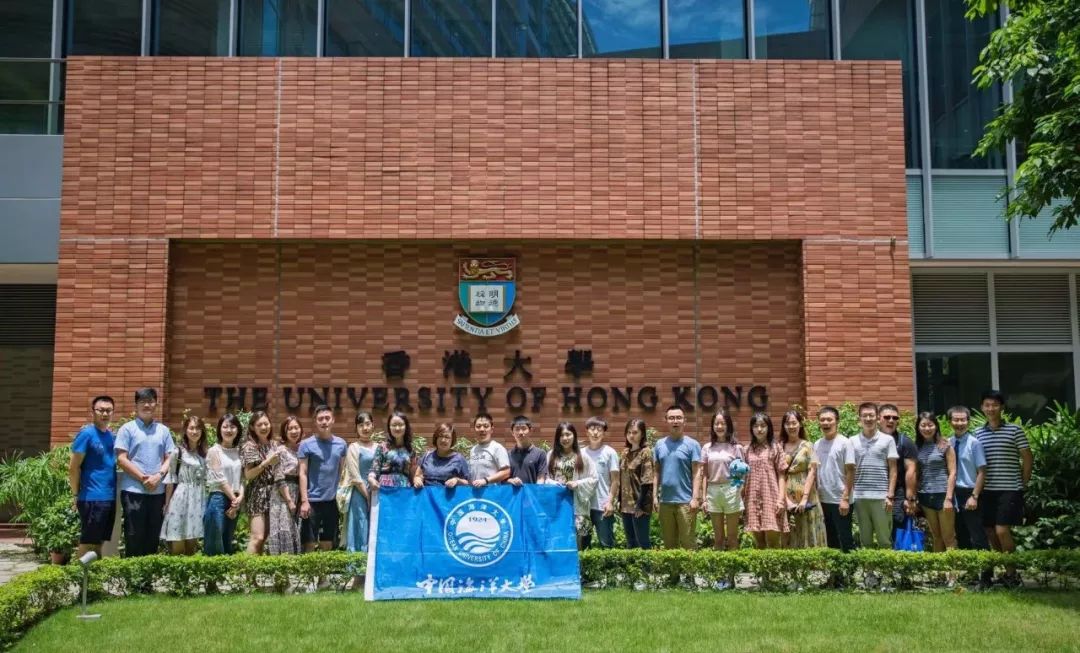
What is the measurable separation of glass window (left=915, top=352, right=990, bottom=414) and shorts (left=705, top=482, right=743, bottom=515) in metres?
5.31

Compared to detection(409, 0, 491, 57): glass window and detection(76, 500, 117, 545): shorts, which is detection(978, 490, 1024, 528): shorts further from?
detection(409, 0, 491, 57): glass window

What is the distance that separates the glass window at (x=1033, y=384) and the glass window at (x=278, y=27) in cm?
1000

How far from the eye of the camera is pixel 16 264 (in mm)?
12305

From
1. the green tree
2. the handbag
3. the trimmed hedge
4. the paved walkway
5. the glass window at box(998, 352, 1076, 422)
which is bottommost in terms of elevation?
the paved walkway

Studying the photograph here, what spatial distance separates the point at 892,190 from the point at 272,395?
7.77 m

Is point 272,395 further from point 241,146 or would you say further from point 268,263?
point 241,146

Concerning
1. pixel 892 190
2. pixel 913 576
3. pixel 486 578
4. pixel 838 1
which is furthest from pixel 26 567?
pixel 838 1

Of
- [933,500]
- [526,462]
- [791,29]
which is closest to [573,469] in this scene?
A: [526,462]

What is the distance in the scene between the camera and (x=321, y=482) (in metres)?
8.67

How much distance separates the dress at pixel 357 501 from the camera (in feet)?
28.0

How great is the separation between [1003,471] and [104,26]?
38.6ft

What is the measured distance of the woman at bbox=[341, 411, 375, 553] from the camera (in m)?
8.55

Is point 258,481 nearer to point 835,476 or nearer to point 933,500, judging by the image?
point 835,476

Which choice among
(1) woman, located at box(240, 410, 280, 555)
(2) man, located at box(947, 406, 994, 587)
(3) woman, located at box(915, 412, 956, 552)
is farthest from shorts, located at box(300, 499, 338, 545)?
(2) man, located at box(947, 406, 994, 587)
